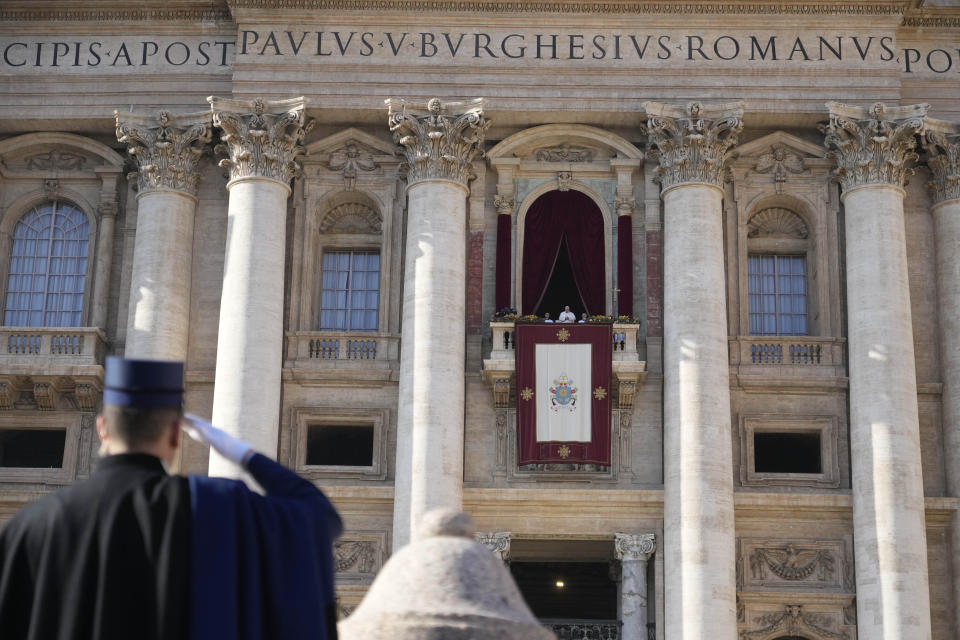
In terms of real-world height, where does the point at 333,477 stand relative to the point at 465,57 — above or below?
A: below

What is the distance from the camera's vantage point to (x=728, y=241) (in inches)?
1220

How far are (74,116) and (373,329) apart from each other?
7.21m

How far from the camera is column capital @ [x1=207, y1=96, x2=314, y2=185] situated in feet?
99.1

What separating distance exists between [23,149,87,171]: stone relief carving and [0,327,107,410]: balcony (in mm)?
3716

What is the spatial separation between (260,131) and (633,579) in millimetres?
10701

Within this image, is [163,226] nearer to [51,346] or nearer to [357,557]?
[51,346]

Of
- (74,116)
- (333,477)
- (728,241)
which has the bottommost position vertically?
(333,477)

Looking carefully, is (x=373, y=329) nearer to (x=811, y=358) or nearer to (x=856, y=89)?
(x=811, y=358)

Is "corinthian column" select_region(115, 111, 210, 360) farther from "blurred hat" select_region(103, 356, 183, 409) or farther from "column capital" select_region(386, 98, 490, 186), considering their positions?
"blurred hat" select_region(103, 356, 183, 409)

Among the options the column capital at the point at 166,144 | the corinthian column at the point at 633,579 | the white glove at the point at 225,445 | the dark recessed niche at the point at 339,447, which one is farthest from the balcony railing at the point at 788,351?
the white glove at the point at 225,445

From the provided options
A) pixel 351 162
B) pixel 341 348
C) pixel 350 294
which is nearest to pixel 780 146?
pixel 351 162

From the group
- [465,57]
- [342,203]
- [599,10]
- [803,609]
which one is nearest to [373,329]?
[342,203]

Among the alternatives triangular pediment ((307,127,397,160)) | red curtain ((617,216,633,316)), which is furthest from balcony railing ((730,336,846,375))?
triangular pediment ((307,127,397,160))

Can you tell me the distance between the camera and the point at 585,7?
102ft
